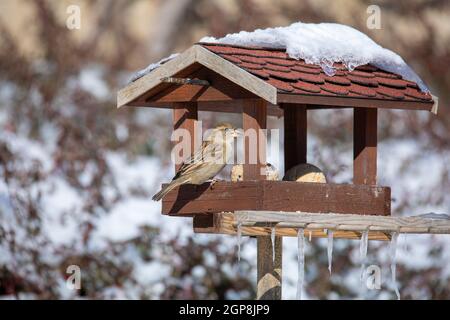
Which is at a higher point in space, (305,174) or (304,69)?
(304,69)

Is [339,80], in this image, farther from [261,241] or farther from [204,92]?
[261,241]

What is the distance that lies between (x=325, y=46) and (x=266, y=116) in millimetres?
607

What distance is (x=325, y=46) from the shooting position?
5973 mm

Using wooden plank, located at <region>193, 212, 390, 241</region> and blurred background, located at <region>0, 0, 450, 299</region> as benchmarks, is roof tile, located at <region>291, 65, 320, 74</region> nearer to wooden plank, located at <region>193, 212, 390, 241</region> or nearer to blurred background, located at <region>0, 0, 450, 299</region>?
wooden plank, located at <region>193, 212, 390, 241</region>

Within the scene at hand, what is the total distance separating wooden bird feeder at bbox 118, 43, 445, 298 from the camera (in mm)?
5441

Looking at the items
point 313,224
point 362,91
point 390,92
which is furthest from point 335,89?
point 313,224

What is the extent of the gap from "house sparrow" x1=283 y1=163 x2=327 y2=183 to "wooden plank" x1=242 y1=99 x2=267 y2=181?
1.60ft

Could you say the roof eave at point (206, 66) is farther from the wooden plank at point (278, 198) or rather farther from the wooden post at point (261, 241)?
the wooden plank at point (278, 198)

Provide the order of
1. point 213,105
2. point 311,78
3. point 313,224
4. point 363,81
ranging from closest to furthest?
point 313,224 → point 311,78 → point 363,81 → point 213,105

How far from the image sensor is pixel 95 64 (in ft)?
41.7

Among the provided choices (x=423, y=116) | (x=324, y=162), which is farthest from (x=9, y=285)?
(x=423, y=116)

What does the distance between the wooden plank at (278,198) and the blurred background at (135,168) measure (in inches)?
129

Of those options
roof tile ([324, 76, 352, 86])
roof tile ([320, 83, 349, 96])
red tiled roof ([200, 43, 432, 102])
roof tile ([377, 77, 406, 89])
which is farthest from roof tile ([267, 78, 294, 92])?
roof tile ([377, 77, 406, 89])

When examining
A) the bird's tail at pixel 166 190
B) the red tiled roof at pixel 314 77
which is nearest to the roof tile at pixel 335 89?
the red tiled roof at pixel 314 77
